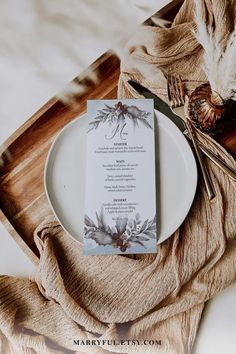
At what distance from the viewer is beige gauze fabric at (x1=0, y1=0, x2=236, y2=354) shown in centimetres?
45

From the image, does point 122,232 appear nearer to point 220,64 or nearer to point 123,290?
point 123,290

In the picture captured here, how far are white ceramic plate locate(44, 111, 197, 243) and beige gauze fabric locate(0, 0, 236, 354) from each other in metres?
0.01

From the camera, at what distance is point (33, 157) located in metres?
0.51

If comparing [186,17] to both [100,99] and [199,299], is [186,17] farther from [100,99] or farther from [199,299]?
[199,299]

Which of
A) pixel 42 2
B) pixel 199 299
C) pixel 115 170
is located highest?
pixel 42 2

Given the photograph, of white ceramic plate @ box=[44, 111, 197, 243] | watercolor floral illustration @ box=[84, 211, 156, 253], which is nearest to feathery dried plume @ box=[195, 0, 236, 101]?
white ceramic plate @ box=[44, 111, 197, 243]

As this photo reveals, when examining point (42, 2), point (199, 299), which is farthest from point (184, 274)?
point (42, 2)

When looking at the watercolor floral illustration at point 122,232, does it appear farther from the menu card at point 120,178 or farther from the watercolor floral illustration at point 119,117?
the watercolor floral illustration at point 119,117

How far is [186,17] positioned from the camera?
1.84 ft

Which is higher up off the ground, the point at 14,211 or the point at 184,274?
the point at 14,211

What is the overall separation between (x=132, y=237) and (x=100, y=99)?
0.61ft

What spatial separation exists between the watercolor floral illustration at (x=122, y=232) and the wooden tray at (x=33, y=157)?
6cm

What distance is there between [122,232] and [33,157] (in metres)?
0.15

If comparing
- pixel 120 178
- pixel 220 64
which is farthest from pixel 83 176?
pixel 220 64
